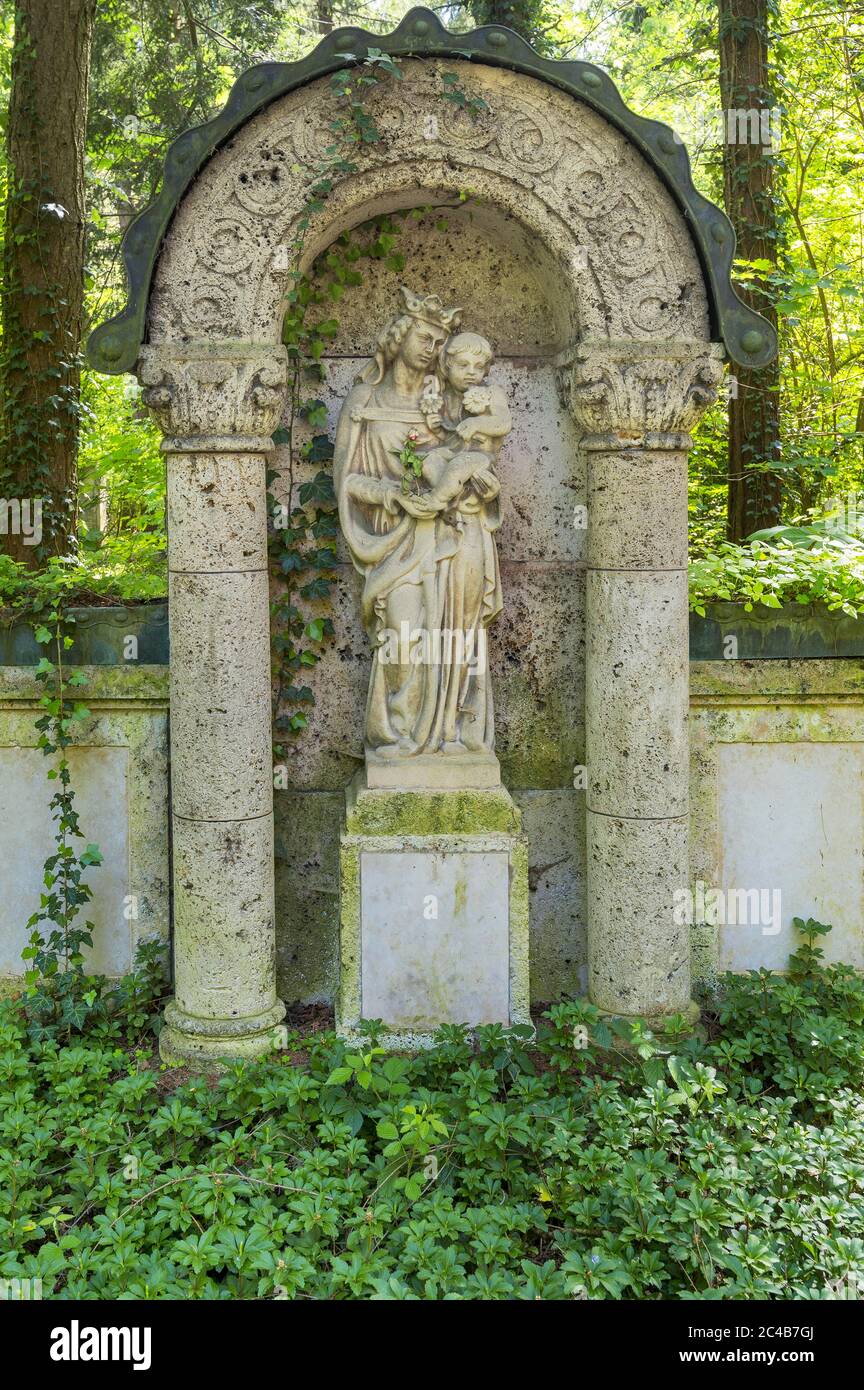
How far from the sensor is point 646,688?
4.81 m

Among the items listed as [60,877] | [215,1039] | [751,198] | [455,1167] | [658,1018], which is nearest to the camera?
[455,1167]

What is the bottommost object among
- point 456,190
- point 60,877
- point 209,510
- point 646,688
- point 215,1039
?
point 215,1039

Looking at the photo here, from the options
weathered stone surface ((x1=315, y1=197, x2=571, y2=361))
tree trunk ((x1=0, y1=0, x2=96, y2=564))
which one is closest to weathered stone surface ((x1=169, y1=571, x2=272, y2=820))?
weathered stone surface ((x1=315, y1=197, x2=571, y2=361))

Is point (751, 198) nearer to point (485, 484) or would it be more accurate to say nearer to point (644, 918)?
point (485, 484)

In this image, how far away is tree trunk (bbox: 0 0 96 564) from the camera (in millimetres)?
6992

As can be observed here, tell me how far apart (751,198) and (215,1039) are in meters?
6.68

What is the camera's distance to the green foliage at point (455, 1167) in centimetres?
342

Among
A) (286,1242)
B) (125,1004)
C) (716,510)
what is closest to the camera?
(286,1242)

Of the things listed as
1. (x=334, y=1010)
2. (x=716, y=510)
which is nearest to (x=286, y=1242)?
(x=334, y=1010)

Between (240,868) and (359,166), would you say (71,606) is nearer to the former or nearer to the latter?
(240,868)

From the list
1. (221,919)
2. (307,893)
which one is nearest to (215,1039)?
(221,919)

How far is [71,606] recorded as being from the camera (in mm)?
5262

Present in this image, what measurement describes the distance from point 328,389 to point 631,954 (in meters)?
2.85

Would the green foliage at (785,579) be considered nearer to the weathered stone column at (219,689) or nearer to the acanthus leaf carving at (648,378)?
the acanthus leaf carving at (648,378)
